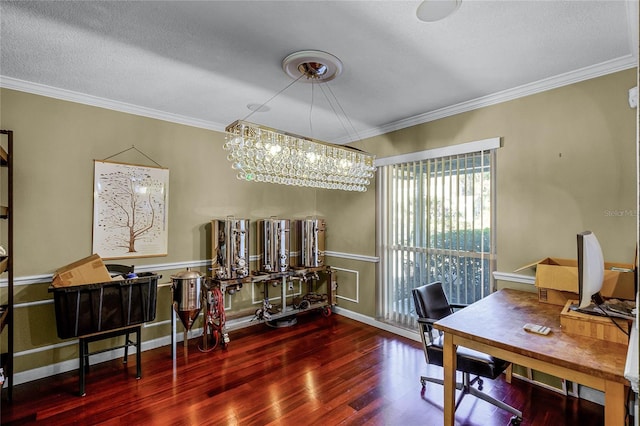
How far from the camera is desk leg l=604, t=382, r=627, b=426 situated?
1.37 metres

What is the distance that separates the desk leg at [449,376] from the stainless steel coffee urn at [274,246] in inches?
102

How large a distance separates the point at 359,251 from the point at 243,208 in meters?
1.76

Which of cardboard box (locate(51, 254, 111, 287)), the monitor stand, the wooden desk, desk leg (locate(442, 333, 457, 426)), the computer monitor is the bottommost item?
desk leg (locate(442, 333, 457, 426))

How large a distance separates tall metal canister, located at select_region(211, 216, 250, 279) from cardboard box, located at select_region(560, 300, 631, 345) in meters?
3.12

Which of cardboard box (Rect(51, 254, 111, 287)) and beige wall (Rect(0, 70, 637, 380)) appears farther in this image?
cardboard box (Rect(51, 254, 111, 287))

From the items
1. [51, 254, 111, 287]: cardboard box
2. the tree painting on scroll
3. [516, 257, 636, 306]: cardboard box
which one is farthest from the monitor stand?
the tree painting on scroll

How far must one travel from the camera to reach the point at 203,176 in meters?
3.91

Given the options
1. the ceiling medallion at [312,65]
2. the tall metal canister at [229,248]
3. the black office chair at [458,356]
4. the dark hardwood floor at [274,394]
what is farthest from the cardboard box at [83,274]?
the black office chair at [458,356]

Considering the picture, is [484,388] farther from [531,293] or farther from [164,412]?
[164,412]

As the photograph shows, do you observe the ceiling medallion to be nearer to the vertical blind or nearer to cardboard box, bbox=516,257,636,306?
→ the vertical blind

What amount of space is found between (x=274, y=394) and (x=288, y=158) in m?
1.97

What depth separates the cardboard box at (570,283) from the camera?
2.26 metres

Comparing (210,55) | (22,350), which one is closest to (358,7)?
(210,55)

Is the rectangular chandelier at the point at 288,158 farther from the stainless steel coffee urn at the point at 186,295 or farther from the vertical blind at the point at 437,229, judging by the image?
the stainless steel coffee urn at the point at 186,295
